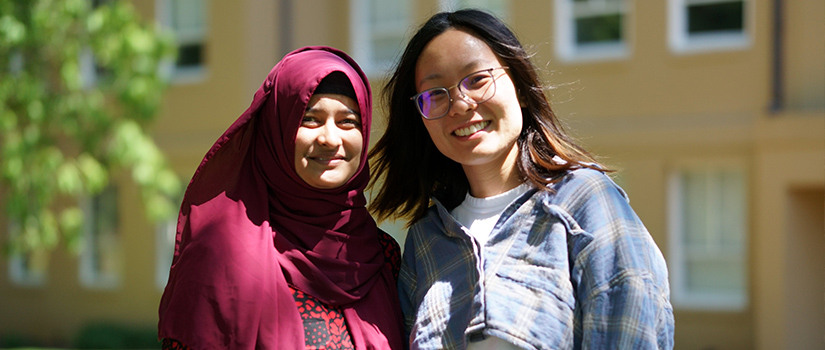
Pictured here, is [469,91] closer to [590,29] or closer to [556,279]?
[556,279]

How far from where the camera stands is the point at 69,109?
30.6 ft

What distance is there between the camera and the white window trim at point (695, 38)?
10.3 metres

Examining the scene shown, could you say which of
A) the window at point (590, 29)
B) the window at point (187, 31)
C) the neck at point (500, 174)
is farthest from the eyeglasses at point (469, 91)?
the window at point (187, 31)

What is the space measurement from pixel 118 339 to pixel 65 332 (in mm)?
2401

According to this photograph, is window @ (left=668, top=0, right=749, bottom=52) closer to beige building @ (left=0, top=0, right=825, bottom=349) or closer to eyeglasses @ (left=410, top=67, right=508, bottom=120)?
beige building @ (left=0, top=0, right=825, bottom=349)

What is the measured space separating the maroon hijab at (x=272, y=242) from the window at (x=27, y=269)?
557 inches

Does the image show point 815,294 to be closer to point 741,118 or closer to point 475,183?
point 741,118

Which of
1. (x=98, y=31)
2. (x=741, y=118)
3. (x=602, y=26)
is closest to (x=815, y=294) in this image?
(x=741, y=118)

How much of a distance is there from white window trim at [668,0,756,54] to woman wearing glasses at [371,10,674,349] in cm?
795

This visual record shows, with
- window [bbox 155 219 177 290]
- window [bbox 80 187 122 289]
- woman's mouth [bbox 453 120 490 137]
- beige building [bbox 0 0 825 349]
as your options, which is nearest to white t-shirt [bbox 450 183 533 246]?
woman's mouth [bbox 453 120 490 137]

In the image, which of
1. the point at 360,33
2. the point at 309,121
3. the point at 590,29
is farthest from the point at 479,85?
the point at 360,33

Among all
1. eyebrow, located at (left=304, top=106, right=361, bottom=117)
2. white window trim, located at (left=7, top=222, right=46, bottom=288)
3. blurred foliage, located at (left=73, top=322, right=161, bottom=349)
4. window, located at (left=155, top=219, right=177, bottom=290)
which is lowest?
blurred foliage, located at (left=73, top=322, right=161, bottom=349)

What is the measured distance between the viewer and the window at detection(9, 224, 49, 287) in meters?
15.9

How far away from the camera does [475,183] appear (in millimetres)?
2967
